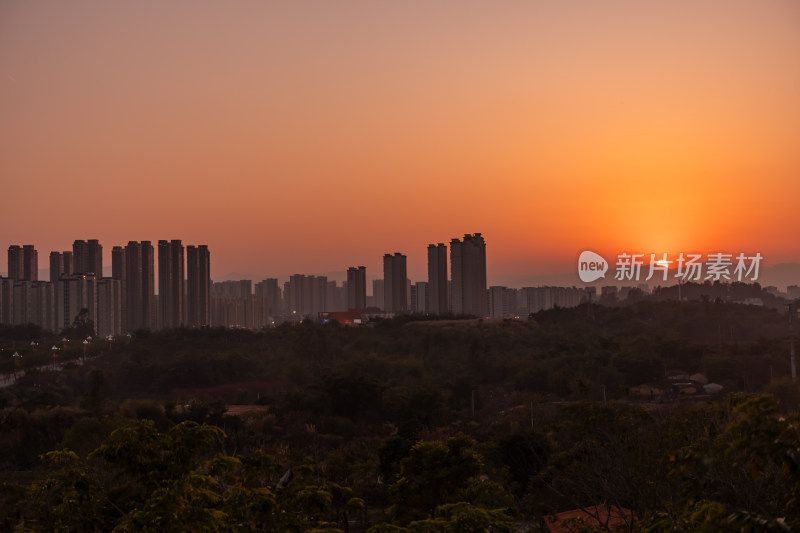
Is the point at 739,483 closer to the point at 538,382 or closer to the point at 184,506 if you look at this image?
the point at 184,506

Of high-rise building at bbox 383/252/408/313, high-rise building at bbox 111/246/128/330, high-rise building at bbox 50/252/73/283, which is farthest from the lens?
high-rise building at bbox 383/252/408/313

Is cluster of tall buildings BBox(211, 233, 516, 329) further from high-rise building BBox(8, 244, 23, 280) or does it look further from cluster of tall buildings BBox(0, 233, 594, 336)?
high-rise building BBox(8, 244, 23, 280)

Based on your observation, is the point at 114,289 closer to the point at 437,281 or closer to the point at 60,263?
the point at 60,263

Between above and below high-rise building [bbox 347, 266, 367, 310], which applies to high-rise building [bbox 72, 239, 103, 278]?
above

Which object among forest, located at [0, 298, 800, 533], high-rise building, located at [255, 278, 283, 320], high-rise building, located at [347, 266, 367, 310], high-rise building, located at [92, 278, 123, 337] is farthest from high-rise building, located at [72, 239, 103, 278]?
high-rise building, located at [255, 278, 283, 320]

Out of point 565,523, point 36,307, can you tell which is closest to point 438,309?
point 36,307

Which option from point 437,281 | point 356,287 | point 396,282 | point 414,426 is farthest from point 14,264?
point 414,426

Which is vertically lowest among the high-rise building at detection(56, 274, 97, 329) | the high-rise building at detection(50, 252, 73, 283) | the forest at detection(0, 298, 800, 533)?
→ the forest at detection(0, 298, 800, 533)

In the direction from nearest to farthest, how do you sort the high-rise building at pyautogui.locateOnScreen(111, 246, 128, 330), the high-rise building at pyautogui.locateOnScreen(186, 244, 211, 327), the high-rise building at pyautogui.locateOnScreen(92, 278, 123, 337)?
the high-rise building at pyautogui.locateOnScreen(92, 278, 123, 337) < the high-rise building at pyautogui.locateOnScreen(111, 246, 128, 330) < the high-rise building at pyautogui.locateOnScreen(186, 244, 211, 327)
